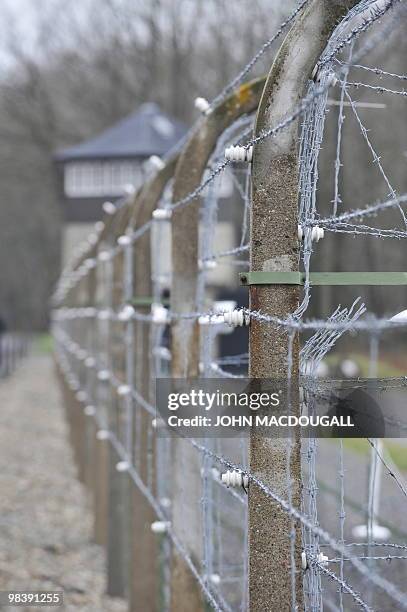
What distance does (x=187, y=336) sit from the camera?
4.06 m

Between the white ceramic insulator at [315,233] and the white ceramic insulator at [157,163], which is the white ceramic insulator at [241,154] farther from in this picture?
the white ceramic insulator at [157,163]

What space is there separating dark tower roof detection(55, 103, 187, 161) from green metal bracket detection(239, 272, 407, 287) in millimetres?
31874

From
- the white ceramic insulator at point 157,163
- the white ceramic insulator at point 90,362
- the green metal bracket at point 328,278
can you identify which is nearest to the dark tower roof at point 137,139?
the white ceramic insulator at point 90,362

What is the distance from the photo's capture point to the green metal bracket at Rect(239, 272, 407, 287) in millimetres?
2439

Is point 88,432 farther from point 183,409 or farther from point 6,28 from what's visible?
point 6,28

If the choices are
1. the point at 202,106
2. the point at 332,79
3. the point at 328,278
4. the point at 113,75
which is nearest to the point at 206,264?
the point at 202,106

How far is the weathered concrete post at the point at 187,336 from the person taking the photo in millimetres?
3877

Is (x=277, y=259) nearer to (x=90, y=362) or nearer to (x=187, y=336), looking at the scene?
(x=187, y=336)

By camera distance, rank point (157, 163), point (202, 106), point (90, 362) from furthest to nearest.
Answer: point (90, 362)
point (157, 163)
point (202, 106)

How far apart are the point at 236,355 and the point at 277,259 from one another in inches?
89.5

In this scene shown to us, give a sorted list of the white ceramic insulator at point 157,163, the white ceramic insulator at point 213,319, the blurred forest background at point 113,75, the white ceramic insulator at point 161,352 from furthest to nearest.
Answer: the blurred forest background at point 113,75, the white ceramic insulator at point 157,163, the white ceramic insulator at point 161,352, the white ceramic insulator at point 213,319

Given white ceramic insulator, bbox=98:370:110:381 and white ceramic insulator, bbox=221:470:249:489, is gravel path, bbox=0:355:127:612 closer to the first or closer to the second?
white ceramic insulator, bbox=98:370:110:381

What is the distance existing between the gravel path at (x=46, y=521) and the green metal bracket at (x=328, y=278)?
3926 mm

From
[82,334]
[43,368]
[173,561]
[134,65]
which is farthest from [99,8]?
[173,561]
